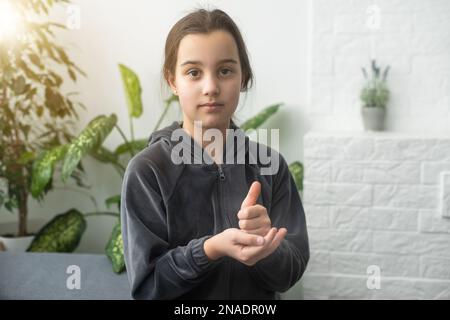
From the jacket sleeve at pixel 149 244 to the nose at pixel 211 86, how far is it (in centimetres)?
11

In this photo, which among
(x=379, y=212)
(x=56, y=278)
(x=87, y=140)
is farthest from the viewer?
(x=379, y=212)

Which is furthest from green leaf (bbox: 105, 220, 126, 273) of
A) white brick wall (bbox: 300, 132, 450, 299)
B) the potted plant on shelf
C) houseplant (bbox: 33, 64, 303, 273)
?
the potted plant on shelf

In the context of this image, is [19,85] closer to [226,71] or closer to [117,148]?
[117,148]

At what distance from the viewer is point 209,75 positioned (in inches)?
23.8

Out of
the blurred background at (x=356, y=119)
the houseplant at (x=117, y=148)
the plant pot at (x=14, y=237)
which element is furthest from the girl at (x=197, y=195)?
the plant pot at (x=14, y=237)

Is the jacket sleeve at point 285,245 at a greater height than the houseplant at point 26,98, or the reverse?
the houseplant at point 26,98

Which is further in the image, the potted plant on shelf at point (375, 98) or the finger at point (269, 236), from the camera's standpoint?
the potted plant on shelf at point (375, 98)

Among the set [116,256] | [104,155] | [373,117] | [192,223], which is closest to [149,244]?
[192,223]

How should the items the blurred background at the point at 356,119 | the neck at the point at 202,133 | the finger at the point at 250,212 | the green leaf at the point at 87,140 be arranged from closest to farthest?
A: the finger at the point at 250,212 → the neck at the point at 202,133 → the green leaf at the point at 87,140 → the blurred background at the point at 356,119

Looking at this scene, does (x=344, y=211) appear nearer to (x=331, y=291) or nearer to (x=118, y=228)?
(x=331, y=291)

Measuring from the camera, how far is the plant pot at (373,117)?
5.31ft

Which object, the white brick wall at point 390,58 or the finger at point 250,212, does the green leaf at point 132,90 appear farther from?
the finger at point 250,212

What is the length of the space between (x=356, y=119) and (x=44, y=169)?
948 mm
